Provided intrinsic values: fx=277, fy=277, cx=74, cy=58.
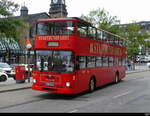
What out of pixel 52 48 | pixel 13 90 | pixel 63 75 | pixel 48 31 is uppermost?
pixel 48 31

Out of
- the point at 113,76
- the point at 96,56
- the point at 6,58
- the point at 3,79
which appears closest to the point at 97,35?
the point at 96,56

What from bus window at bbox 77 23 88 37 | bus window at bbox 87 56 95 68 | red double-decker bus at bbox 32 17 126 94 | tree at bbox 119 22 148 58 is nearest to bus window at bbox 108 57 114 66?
bus window at bbox 87 56 95 68

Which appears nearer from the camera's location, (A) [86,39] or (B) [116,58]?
(A) [86,39]

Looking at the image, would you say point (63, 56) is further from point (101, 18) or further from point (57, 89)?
point (101, 18)

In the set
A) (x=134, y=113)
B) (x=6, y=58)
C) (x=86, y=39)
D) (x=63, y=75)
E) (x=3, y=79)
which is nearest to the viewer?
(x=134, y=113)

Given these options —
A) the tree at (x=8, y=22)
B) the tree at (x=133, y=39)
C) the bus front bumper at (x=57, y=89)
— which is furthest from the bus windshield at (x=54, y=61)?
the tree at (x=133, y=39)

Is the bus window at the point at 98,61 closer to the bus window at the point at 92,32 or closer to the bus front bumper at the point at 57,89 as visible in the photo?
the bus window at the point at 92,32

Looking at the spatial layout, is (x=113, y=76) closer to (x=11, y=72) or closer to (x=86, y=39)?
(x=86, y=39)

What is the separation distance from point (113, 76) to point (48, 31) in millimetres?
8310

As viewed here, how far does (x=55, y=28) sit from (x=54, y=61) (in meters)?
1.65

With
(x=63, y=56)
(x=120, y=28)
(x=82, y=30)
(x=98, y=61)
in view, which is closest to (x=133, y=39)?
(x=120, y=28)

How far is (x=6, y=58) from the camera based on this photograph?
57500 mm

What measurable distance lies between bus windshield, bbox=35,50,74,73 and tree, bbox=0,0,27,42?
194 inches

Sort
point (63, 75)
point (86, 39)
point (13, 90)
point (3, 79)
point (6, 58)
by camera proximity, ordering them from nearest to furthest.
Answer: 1. point (63, 75)
2. point (86, 39)
3. point (13, 90)
4. point (3, 79)
5. point (6, 58)
